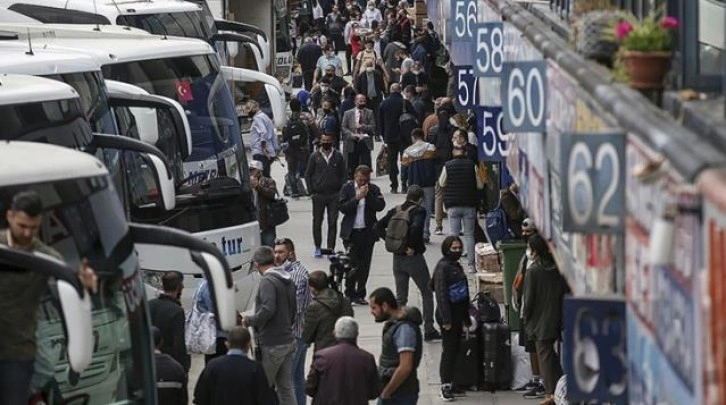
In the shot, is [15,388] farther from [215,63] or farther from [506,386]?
[215,63]

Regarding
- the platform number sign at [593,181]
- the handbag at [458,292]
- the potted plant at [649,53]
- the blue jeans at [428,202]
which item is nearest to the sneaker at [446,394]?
the handbag at [458,292]

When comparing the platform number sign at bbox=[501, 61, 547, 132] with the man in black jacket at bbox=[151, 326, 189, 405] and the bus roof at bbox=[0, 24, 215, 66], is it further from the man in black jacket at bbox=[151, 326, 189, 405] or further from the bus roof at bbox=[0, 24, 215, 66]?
the bus roof at bbox=[0, 24, 215, 66]

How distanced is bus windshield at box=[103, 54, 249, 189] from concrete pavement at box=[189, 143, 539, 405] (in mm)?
2110

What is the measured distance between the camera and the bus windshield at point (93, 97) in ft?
62.2

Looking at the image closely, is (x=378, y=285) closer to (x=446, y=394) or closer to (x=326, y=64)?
(x=446, y=394)

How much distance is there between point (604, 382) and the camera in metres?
10.1

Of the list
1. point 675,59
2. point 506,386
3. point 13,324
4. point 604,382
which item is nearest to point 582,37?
point 675,59

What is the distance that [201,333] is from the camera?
1856 cm

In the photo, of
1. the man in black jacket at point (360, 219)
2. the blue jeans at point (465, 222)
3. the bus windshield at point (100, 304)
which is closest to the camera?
the bus windshield at point (100, 304)

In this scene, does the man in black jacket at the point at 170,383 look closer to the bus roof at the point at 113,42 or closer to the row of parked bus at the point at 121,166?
the row of parked bus at the point at 121,166

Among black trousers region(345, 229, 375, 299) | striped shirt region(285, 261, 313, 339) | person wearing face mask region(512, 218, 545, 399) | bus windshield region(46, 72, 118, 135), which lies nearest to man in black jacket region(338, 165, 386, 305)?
black trousers region(345, 229, 375, 299)

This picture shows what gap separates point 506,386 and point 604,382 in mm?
10312

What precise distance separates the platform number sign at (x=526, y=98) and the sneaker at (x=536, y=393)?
20.4 ft

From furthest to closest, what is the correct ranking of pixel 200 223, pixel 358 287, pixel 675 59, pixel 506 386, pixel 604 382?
Result: pixel 358 287 < pixel 200 223 < pixel 506 386 < pixel 675 59 < pixel 604 382
